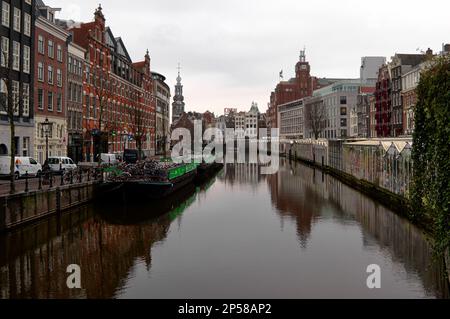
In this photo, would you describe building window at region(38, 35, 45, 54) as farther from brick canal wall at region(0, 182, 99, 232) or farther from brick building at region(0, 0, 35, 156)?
brick canal wall at region(0, 182, 99, 232)

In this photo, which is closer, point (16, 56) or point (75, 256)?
point (75, 256)

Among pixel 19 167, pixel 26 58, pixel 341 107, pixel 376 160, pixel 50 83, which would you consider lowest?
pixel 19 167

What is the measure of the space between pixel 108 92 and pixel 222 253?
48.0 metres

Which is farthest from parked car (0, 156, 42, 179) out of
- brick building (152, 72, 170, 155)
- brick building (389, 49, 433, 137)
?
brick building (152, 72, 170, 155)

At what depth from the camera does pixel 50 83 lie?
4722 centimetres

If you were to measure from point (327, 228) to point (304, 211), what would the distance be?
20.1 ft

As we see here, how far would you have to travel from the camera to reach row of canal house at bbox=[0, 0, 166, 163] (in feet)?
129

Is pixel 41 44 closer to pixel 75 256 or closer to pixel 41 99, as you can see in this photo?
pixel 41 99

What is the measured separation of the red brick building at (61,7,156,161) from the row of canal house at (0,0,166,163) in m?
0.13

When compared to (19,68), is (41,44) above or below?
above

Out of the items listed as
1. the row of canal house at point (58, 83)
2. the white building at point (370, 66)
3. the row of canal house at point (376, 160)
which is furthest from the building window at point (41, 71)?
the white building at point (370, 66)

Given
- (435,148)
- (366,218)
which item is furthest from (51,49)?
(435,148)

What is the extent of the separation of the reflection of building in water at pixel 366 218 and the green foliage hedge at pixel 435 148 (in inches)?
83.1

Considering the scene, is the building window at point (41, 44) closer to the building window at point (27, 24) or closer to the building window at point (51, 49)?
the building window at point (51, 49)
